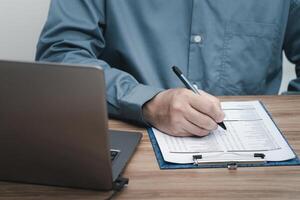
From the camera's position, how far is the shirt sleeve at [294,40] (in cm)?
145

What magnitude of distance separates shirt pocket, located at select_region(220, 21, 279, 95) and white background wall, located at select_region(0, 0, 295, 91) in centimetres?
57

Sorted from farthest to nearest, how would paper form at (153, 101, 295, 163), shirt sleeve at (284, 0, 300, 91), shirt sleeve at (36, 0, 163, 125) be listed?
1. shirt sleeve at (284, 0, 300, 91)
2. shirt sleeve at (36, 0, 163, 125)
3. paper form at (153, 101, 295, 163)

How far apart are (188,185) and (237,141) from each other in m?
0.19

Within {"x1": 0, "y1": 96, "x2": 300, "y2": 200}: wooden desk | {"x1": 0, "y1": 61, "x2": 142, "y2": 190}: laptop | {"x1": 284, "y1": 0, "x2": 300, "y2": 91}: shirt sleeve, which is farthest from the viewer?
{"x1": 284, "y1": 0, "x2": 300, "y2": 91}: shirt sleeve

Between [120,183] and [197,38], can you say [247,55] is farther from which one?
[120,183]

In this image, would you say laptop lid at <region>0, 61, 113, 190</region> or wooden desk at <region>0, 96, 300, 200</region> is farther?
wooden desk at <region>0, 96, 300, 200</region>

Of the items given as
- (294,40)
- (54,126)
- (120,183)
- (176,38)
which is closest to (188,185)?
(120,183)

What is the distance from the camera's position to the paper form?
3.12 ft

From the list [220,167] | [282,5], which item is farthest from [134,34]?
[220,167]

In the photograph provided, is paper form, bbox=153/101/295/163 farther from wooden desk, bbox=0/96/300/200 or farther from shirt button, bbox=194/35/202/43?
shirt button, bbox=194/35/202/43

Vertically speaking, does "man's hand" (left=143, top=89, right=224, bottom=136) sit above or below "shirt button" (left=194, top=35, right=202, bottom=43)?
below

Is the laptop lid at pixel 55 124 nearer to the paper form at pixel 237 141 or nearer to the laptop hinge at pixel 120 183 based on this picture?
the laptop hinge at pixel 120 183

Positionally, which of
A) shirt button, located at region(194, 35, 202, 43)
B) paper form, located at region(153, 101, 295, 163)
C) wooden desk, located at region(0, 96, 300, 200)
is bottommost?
wooden desk, located at region(0, 96, 300, 200)

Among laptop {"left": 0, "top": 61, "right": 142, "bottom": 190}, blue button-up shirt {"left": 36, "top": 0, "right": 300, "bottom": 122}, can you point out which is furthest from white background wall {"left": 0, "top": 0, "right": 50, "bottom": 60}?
laptop {"left": 0, "top": 61, "right": 142, "bottom": 190}
